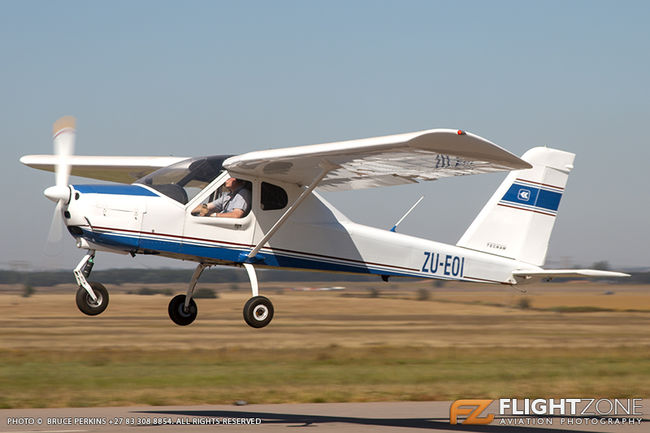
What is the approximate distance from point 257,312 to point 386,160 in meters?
3.02

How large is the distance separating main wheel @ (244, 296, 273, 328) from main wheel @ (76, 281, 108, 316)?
210 cm

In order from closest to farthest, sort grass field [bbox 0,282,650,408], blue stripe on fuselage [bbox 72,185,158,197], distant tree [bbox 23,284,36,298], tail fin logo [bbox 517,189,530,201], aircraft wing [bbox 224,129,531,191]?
aircraft wing [bbox 224,129,531,191]
blue stripe on fuselage [bbox 72,185,158,197]
tail fin logo [bbox 517,189,530,201]
grass field [bbox 0,282,650,408]
distant tree [bbox 23,284,36,298]

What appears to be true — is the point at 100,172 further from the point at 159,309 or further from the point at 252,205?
the point at 159,309

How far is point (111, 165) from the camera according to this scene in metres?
15.4

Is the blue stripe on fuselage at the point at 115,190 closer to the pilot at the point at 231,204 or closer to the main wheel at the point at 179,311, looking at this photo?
the pilot at the point at 231,204

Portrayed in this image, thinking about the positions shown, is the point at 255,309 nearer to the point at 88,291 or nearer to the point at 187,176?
the point at 187,176

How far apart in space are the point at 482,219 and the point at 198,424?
251 inches

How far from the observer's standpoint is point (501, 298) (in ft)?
229

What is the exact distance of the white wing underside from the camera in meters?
10.3

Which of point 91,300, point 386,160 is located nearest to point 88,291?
point 91,300

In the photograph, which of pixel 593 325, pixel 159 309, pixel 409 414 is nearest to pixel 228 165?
pixel 409 414

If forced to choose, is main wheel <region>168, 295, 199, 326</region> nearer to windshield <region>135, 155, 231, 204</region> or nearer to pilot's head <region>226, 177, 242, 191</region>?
windshield <region>135, 155, 231, 204</region>

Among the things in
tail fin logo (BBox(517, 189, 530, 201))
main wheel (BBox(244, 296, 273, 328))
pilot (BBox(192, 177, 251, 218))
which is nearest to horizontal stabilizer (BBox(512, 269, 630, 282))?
tail fin logo (BBox(517, 189, 530, 201))

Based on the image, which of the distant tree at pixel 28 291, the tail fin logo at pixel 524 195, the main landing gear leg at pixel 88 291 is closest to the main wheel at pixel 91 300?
the main landing gear leg at pixel 88 291
